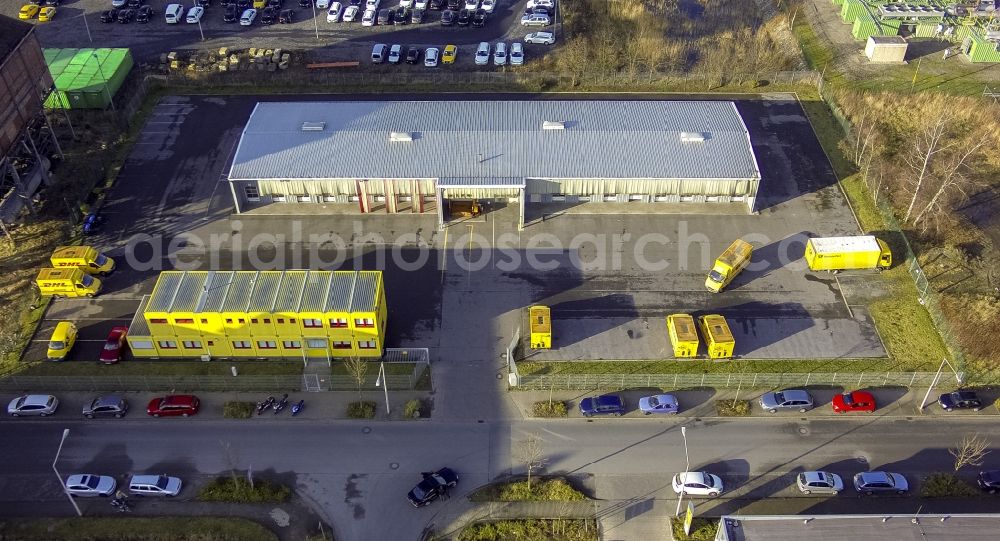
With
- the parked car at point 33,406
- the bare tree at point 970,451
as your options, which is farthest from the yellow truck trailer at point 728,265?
the parked car at point 33,406

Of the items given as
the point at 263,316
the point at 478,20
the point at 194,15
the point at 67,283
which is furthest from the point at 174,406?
the point at 194,15

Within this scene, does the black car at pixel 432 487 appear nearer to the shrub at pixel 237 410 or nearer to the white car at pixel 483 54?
the shrub at pixel 237 410

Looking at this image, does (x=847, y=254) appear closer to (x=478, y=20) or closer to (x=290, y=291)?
(x=290, y=291)

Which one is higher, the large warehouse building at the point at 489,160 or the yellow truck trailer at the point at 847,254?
the large warehouse building at the point at 489,160

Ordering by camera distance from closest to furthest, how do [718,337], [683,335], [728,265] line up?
1. [718,337]
2. [683,335]
3. [728,265]

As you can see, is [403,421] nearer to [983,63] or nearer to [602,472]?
[602,472]

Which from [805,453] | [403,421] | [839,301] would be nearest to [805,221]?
[839,301]
